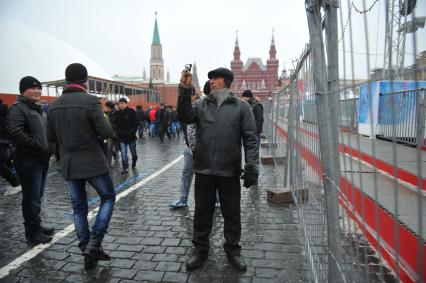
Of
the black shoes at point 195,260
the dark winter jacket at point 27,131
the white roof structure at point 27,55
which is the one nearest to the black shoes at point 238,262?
the black shoes at point 195,260

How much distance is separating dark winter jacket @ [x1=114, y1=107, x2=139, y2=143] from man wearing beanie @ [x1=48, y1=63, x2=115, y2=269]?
17.3ft

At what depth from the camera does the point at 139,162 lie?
10070mm

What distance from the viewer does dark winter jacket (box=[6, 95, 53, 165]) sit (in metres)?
3.71

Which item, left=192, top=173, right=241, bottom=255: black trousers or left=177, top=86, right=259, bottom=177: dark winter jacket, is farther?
left=192, top=173, right=241, bottom=255: black trousers

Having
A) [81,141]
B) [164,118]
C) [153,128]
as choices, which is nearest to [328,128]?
[81,141]

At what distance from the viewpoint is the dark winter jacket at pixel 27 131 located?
12.2 feet

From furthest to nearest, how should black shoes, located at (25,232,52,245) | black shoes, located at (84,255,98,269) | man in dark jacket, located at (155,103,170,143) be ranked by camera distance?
man in dark jacket, located at (155,103,170,143)
black shoes, located at (25,232,52,245)
black shoes, located at (84,255,98,269)

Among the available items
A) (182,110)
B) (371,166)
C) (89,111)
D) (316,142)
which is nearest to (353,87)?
(371,166)

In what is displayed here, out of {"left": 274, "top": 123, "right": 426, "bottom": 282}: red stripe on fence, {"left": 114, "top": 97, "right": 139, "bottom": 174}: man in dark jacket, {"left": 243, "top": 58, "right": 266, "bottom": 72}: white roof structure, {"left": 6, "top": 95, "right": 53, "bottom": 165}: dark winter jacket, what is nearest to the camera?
{"left": 274, "top": 123, "right": 426, "bottom": 282}: red stripe on fence

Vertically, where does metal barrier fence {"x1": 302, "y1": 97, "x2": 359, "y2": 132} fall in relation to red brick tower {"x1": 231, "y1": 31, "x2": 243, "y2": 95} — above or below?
below

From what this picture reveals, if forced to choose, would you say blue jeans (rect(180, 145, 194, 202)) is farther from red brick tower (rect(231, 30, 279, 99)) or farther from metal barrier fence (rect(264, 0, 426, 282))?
red brick tower (rect(231, 30, 279, 99))

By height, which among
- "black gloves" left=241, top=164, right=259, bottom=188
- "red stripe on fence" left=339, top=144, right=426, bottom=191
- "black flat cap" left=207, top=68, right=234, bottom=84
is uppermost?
"black flat cap" left=207, top=68, right=234, bottom=84

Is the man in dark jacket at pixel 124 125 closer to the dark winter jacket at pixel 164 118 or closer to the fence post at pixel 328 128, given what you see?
the fence post at pixel 328 128

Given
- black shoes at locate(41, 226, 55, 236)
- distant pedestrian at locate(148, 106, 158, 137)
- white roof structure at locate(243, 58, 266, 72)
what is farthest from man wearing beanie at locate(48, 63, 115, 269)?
white roof structure at locate(243, 58, 266, 72)
